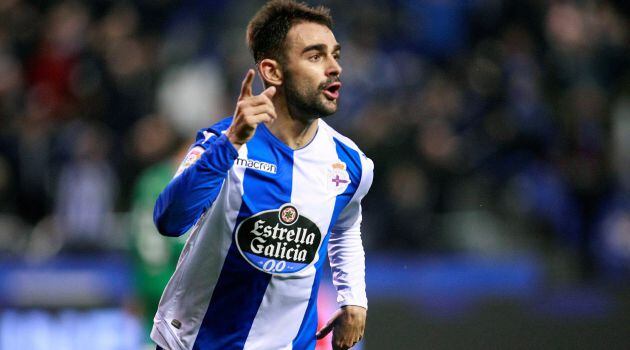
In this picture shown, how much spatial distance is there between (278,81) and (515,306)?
4729 millimetres

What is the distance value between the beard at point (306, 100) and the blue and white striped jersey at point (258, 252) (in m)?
0.15

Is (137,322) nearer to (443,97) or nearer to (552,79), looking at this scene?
(443,97)

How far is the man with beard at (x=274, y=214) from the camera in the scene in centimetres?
429

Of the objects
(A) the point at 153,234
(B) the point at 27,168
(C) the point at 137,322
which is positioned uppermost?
(B) the point at 27,168

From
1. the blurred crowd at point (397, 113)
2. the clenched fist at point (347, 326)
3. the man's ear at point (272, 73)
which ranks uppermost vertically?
the blurred crowd at point (397, 113)

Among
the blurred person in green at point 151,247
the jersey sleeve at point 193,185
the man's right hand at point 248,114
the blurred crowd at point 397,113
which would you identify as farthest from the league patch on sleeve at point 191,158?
the blurred crowd at point 397,113

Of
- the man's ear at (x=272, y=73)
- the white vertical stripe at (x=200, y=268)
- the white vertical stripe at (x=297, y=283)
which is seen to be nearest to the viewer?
the white vertical stripe at (x=200, y=268)

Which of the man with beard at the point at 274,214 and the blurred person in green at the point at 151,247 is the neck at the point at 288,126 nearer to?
the man with beard at the point at 274,214

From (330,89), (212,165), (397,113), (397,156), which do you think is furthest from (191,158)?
(397,113)

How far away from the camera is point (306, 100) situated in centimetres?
442

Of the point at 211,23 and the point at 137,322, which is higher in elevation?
the point at 211,23

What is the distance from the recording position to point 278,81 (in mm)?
4484

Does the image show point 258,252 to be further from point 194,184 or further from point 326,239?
point 194,184


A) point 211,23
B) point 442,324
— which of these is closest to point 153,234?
point 442,324
